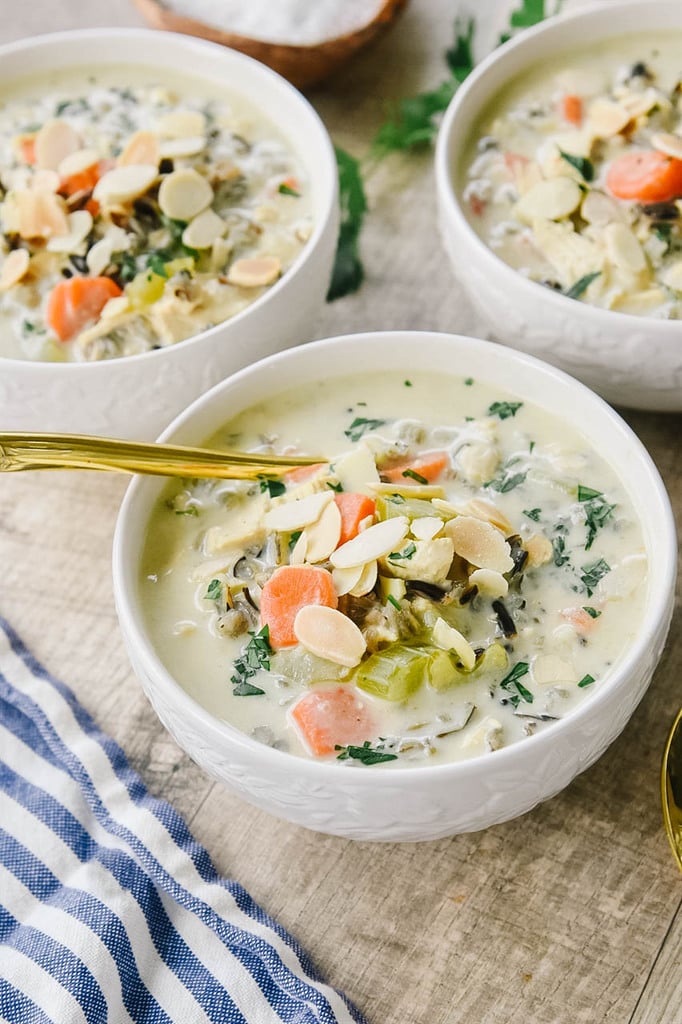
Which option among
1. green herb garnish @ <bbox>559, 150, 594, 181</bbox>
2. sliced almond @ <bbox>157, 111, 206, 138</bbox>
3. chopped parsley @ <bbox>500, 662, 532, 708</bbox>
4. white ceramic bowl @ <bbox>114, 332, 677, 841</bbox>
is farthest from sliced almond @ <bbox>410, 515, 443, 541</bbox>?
sliced almond @ <bbox>157, 111, 206, 138</bbox>

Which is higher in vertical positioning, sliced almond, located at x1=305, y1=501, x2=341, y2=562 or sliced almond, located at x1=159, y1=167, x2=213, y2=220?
sliced almond, located at x1=159, y1=167, x2=213, y2=220

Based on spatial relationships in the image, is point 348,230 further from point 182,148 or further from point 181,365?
point 181,365

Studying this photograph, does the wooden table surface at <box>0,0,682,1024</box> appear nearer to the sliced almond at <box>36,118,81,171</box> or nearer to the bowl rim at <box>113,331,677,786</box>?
the bowl rim at <box>113,331,677,786</box>

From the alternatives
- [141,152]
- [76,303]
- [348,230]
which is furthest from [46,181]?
[348,230]

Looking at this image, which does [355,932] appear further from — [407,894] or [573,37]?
[573,37]

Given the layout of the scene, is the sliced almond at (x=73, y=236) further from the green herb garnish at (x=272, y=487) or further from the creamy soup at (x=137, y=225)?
the green herb garnish at (x=272, y=487)

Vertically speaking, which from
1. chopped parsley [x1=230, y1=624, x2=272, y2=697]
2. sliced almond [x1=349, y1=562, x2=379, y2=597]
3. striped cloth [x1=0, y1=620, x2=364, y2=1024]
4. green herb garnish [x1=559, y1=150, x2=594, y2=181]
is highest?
green herb garnish [x1=559, y1=150, x2=594, y2=181]
